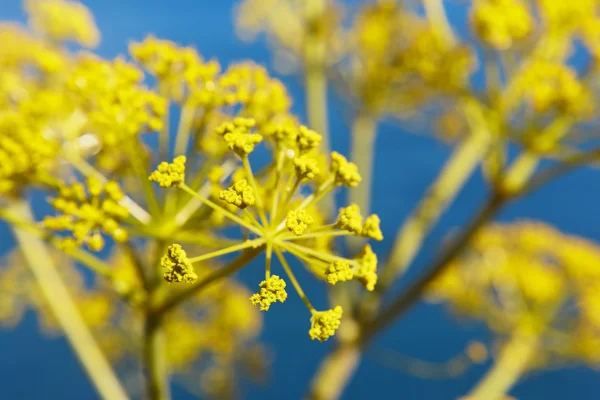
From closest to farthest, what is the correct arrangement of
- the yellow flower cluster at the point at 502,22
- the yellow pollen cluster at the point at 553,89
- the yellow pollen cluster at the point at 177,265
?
the yellow pollen cluster at the point at 177,265 → the yellow pollen cluster at the point at 553,89 → the yellow flower cluster at the point at 502,22

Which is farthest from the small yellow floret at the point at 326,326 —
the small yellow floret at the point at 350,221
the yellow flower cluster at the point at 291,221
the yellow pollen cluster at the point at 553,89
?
the yellow pollen cluster at the point at 553,89

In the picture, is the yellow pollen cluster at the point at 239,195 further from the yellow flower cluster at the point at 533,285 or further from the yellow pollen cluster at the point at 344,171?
the yellow flower cluster at the point at 533,285

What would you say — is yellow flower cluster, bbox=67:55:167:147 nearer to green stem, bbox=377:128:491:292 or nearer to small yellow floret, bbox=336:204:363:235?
small yellow floret, bbox=336:204:363:235

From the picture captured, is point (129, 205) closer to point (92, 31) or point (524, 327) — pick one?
point (92, 31)

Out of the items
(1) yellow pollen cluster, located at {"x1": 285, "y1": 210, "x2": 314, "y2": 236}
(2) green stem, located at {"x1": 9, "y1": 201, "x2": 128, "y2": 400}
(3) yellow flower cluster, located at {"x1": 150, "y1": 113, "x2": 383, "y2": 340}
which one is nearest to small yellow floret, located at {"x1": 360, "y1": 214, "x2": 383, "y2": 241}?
(3) yellow flower cluster, located at {"x1": 150, "y1": 113, "x2": 383, "y2": 340}

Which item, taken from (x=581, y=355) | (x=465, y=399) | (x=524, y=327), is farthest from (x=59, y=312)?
(x=581, y=355)

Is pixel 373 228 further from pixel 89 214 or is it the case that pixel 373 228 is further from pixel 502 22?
pixel 502 22
